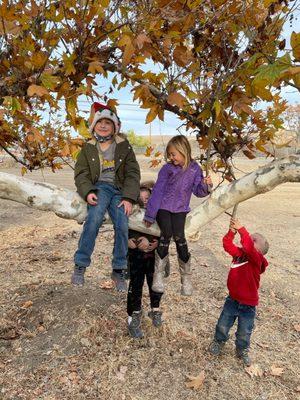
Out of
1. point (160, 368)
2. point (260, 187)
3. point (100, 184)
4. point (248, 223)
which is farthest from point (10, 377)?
point (248, 223)

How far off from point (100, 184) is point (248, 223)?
34.2ft

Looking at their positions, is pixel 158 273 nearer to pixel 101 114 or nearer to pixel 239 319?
pixel 239 319

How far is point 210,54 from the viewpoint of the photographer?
3.88m

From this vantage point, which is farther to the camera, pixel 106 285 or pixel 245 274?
pixel 106 285

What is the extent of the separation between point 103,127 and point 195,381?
276 cm

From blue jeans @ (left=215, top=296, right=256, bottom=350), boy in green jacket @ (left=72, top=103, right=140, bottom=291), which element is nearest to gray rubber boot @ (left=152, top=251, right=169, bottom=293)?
boy in green jacket @ (left=72, top=103, right=140, bottom=291)

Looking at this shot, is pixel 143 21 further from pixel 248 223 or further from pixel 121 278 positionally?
pixel 248 223

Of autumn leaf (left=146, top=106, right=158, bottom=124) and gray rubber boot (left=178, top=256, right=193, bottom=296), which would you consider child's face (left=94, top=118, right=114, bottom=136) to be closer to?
autumn leaf (left=146, top=106, right=158, bottom=124)

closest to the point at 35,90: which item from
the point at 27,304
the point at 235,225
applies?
the point at 235,225

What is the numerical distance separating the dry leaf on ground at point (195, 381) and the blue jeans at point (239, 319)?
557mm

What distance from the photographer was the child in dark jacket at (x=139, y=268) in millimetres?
4156

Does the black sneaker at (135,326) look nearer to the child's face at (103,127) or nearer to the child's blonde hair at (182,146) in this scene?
the child's blonde hair at (182,146)

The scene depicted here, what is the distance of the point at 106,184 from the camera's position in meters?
3.83

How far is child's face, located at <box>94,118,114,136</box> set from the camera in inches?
154
